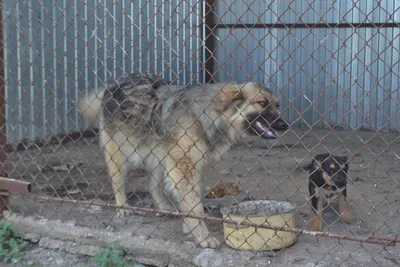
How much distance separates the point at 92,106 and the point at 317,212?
2.28 m

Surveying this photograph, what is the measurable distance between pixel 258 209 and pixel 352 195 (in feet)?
5.41

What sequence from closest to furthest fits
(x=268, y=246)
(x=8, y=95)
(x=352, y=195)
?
(x=268, y=246)
(x=352, y=195)
(x=8, y=95)

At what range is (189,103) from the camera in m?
4.09

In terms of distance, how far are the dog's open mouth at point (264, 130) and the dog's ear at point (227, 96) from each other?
0.24 meters

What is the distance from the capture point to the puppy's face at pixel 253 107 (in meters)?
3.90

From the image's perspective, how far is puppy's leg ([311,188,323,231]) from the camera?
161 inches

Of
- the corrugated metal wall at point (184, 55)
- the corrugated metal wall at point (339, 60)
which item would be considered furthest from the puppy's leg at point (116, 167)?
the corrugated metal wall at point (339, 60)

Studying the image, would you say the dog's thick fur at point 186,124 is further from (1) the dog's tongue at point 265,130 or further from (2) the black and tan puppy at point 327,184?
(2) the black and tan puppy at point 327,184

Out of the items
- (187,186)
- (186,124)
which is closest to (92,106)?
(186,124)

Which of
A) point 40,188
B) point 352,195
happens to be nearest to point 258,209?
point 352,195

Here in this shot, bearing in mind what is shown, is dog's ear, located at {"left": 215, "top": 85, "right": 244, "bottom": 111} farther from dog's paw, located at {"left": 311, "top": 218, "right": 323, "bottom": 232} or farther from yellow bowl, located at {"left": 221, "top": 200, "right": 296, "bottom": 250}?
dog's paw, located at {"left": 311, "top": 218, "right": 323, "bottom": 232}

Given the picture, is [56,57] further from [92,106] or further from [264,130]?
[264,130]

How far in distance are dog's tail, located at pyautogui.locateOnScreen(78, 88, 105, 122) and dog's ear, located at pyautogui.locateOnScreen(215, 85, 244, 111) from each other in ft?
4.40

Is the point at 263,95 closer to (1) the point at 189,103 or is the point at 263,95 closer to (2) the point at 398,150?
(1) the point at 189,103
